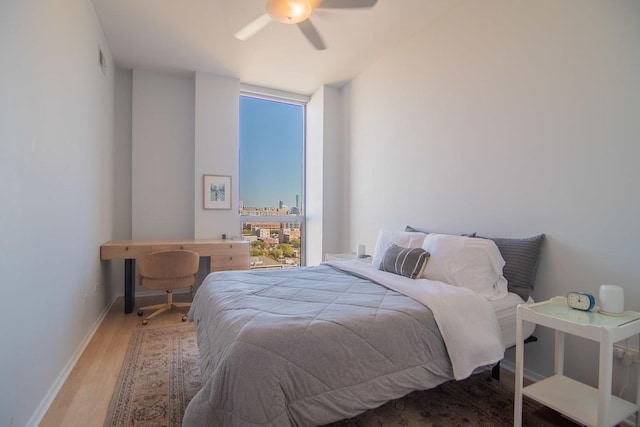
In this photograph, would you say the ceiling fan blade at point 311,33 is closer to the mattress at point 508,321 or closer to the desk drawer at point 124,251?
the mattress at point 508,321

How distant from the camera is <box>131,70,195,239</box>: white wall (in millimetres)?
4137

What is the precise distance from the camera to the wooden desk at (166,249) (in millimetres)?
3389

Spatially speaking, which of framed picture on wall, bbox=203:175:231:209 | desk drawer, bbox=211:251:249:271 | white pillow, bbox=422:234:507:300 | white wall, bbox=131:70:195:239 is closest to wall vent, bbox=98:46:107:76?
white wall, bbox=131:70:195:239

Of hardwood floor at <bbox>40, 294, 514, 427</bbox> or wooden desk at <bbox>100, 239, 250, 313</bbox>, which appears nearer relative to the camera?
hardwood floor at <bbox>40, 294, 514, 427</bbox>

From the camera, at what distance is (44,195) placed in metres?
1.80

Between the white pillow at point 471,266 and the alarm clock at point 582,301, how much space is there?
0.41 m

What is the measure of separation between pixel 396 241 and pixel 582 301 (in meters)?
1.36

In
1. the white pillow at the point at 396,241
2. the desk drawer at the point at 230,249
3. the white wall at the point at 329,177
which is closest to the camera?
the white pillow at the point at 396,241

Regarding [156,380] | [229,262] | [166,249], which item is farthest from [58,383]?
[229,262]

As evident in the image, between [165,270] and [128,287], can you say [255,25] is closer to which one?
[165,270]

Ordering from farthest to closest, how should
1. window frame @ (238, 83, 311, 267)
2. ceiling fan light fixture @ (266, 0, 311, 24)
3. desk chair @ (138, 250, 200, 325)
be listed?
1. window frame @ (238, 83, 311, 267)
2. desk chair @ (138, 250, 200, 325)
3. ceiling fan light fixture @ (266, 0, 311, 24)

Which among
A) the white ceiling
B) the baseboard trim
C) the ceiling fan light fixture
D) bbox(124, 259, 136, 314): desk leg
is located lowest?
the baseboard trim

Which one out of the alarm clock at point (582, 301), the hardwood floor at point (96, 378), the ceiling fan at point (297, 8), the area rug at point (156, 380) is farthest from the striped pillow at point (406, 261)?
the hardwood floor at point (96, 378)

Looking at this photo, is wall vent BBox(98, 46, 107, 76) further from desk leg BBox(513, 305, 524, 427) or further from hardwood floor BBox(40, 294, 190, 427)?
desk leg BBox(513, 305, 524, 427)
